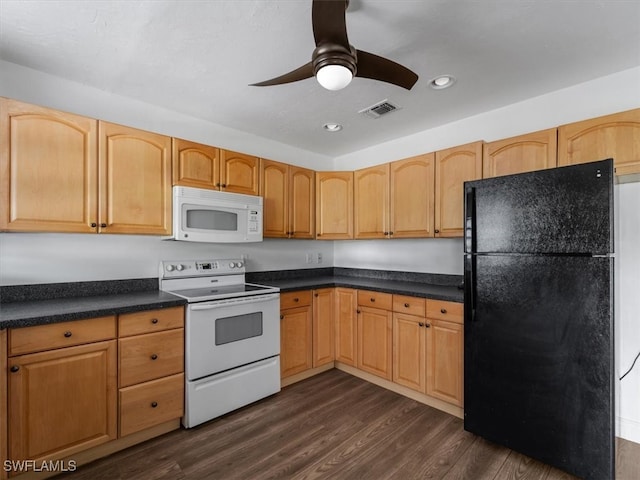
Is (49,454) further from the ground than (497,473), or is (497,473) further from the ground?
(49,454)

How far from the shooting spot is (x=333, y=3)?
1.13m

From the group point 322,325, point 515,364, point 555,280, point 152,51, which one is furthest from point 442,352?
point 152,51

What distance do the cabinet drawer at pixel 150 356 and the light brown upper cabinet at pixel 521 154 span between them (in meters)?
2.62

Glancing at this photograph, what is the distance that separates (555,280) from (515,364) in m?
0.56

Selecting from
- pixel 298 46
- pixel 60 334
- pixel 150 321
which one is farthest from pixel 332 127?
pixel 60 334

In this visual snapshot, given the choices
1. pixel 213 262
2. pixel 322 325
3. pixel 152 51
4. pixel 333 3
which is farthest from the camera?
pixel 322 325

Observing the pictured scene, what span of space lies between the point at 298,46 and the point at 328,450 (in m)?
2.49

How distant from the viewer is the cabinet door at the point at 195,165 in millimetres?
2434

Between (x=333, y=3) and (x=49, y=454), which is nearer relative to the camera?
(x=333, y=3)

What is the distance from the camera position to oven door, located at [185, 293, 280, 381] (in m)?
2.15

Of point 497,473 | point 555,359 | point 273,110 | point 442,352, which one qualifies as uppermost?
point 273,110

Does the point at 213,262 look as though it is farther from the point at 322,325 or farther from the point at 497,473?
the point at 497,473

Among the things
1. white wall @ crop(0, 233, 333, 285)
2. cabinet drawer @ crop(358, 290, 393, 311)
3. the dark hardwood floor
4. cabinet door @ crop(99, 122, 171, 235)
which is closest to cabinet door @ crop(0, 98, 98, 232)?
cabinet door @ crop(99, 122, 171, 235)

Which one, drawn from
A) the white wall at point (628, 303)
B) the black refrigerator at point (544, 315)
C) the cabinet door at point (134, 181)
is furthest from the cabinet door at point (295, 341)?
the white wall at point (628, 303)
